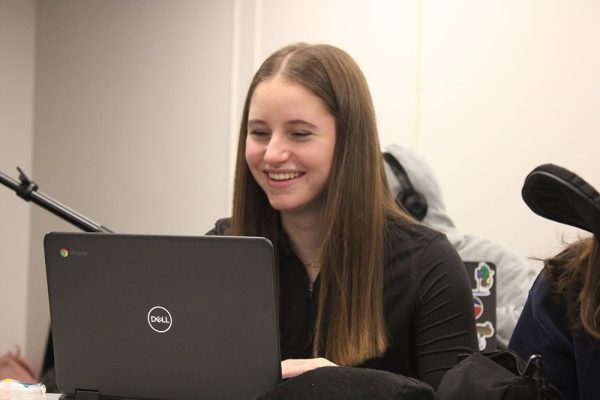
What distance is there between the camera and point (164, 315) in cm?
108

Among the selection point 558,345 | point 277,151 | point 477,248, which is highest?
point 277,151

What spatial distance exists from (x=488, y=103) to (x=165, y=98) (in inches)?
55.9

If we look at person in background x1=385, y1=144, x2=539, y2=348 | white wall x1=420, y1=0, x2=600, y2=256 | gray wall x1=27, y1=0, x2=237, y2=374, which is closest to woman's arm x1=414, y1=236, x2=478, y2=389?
person in background x1=385, y1=144, x2=539, y2=348

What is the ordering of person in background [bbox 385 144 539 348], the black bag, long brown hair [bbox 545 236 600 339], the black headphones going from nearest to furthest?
the black bag < long brown hair [bbox 545 236 600 339] < person in background [bbox 385 144 539 348] < the black headphones

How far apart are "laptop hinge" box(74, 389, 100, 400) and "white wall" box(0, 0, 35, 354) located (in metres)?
2.75

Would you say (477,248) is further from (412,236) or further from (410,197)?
(412,236)

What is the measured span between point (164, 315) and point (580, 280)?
54 cm

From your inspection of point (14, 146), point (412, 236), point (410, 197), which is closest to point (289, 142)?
point (412, 236)

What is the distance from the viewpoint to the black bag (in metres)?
0.84

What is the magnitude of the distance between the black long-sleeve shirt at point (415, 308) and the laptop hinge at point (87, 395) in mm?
485

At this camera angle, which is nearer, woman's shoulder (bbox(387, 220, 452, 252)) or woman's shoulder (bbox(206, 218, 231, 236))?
woman's shoulder (bbox(387, 220, 452, 252))

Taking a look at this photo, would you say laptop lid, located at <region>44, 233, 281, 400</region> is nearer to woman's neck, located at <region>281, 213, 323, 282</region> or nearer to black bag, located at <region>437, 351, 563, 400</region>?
black bag, located at <region>437, 351, 563, 400</region>

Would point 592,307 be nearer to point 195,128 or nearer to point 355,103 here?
point 355,103

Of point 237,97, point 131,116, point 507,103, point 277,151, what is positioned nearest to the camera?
point 277,151
